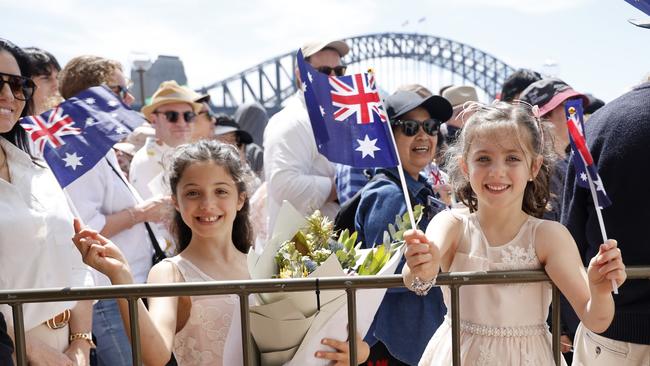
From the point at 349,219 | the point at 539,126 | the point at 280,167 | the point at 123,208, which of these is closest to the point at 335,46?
the point at 280,167

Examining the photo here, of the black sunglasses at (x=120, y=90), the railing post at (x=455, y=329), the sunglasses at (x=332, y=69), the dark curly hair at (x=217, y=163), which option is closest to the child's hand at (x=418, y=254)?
the railing post at (x=455, y=329)

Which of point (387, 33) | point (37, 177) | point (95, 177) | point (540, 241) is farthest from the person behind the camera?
point (387, 33)

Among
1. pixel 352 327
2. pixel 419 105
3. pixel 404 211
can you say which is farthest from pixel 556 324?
pixel 419 105

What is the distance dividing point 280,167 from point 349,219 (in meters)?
0.73

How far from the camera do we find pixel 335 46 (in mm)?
4238

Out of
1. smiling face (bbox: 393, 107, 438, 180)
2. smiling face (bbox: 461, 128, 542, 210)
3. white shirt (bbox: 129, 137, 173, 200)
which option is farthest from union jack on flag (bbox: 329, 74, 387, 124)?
white shirt (bbox: 129, 137, 173, 200)

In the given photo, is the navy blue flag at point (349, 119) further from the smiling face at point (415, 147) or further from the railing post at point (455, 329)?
the smiling face at point (415, 147)

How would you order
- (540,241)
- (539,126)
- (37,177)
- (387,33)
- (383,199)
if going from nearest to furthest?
(540,241) < (539,126) < (37,177) < (383,199) < (387,33)

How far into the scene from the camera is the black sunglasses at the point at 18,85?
2.47 meters

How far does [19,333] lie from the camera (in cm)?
202

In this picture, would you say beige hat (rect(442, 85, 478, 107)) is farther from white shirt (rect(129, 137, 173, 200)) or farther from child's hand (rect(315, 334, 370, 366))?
child's hand (rect(315, 334, 370, 366))

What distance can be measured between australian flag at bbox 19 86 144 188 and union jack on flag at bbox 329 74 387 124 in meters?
1.03

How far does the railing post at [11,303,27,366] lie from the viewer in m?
2.01

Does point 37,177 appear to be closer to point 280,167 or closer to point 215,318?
point 215,318
